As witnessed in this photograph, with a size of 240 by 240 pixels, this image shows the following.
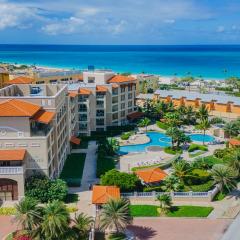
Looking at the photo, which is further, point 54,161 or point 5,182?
point 54,161

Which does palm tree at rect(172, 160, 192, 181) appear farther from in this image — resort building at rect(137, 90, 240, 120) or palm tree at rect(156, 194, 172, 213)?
resort building at rect(137, 90, 240, 120)

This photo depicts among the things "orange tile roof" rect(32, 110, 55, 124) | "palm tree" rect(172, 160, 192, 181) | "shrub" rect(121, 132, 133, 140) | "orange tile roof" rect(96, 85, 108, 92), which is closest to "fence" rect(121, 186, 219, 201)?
"palm tree" rect(172, 160, 192, 181)

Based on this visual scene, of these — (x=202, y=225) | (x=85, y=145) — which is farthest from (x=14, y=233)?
(x=85, y=145)

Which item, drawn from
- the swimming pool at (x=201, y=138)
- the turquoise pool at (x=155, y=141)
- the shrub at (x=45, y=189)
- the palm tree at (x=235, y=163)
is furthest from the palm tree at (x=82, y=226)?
the swimming pool at (x=201, y=138)

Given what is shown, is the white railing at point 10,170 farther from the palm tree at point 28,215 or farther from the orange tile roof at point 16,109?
the palm tree at point 28,215

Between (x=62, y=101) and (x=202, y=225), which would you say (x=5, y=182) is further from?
(x=202, y=225)

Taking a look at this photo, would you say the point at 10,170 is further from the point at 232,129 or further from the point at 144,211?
the point at 232,129

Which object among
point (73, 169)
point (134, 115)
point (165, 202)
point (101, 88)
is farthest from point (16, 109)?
point (134, 115)
